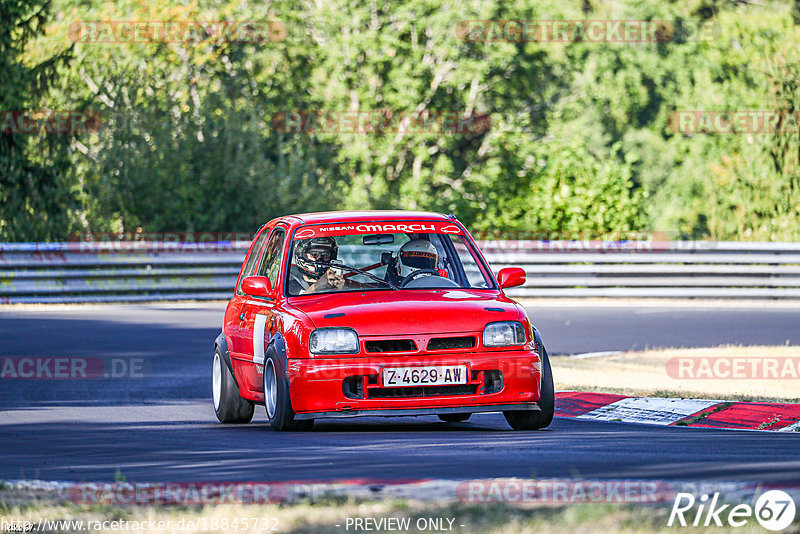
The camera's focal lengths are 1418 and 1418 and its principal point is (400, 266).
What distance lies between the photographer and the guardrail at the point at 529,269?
2462cm

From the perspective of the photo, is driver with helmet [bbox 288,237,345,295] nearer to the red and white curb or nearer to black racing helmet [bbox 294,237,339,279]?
black racing helmet [bbox 294,237,339,279]

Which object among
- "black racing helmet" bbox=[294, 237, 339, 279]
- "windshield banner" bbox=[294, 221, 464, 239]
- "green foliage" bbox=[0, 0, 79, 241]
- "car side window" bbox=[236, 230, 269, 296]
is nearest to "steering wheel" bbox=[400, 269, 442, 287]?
"windshield banner" bbox=[294, 221, 464, 239]

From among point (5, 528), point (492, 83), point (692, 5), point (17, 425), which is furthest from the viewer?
point (692, 5)

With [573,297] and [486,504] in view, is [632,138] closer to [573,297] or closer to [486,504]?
[573,297]

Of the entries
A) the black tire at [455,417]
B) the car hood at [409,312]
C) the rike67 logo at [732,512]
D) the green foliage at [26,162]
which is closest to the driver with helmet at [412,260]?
the car hood at [409,312]

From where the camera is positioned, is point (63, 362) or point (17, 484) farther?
point (63, 362)

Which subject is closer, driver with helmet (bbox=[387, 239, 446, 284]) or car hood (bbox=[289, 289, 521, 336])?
car hood (bbox=[289, 289, 521, 336])

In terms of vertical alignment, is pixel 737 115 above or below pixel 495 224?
above

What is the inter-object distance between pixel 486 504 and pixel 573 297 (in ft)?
68.2

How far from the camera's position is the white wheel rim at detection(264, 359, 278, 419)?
9.73 m

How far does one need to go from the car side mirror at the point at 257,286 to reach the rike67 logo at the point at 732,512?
4.85 m

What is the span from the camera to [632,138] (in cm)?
5953

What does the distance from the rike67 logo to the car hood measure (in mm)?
3437

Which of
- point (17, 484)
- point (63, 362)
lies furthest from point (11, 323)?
point (17, 484)
